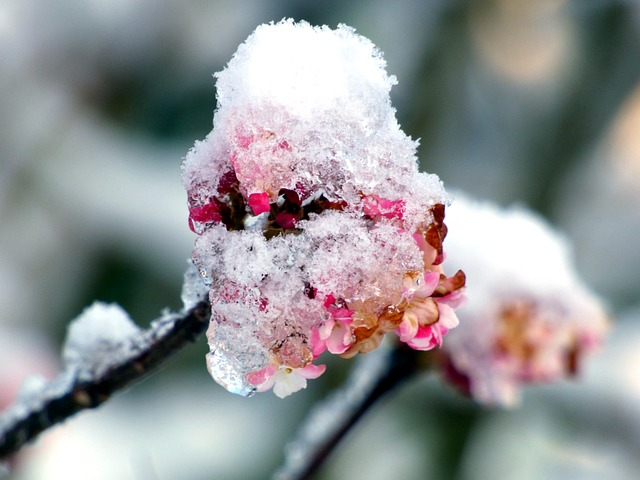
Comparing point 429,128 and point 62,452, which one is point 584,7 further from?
point 62,452

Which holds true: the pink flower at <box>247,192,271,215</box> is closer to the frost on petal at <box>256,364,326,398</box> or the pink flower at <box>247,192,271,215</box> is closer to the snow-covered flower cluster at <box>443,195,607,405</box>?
the frost on petal at <box>256,364,326,398</box>

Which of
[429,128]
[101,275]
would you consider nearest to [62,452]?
[101,275]

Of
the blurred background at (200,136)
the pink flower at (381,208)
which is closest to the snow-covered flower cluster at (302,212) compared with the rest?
the pink flower at (381,208)

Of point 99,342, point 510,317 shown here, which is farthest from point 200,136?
point 99,342

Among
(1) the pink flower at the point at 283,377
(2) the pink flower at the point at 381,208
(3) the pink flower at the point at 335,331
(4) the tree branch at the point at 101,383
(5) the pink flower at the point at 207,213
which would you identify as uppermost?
(2) the pink flower at the point at 381,208

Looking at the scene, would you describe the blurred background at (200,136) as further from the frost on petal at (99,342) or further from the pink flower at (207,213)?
the pink flower at (207,213)

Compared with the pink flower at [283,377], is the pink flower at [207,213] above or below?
above
